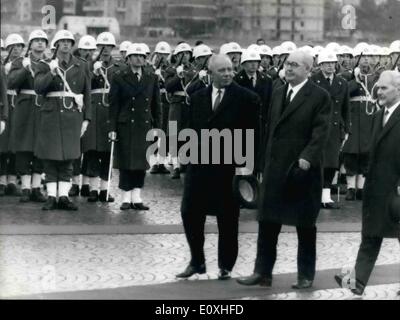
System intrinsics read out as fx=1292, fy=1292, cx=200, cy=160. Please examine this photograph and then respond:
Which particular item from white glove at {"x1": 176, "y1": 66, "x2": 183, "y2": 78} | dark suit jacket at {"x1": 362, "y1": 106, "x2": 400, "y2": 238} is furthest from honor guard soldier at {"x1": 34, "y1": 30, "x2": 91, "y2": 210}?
dark suit jacket at {"x1": 362, "y1": 106, "x2": 400, "y2": 238}

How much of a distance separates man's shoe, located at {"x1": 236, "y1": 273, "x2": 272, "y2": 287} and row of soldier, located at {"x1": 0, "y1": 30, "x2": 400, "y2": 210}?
5041 millimetres

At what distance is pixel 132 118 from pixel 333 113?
9.79 feet

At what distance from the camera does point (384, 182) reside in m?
11.3

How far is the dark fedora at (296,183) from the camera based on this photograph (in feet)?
37.9

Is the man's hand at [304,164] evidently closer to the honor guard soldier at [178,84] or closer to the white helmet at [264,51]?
the white helmet at [264,51]

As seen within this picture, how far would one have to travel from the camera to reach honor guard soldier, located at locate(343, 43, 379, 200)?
19984 mm

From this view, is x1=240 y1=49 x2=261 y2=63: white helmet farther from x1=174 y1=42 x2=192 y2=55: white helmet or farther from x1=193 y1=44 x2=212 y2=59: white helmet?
x1=174 y1=42 x2=192 y2=55: white helmet

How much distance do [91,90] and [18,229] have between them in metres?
4.02

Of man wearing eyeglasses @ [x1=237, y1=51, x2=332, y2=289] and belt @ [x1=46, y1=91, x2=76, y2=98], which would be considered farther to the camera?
belt @ [x1=46, y1=91, x2=76, y2=98]

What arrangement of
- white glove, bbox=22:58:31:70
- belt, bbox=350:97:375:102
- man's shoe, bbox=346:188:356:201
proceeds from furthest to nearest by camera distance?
belt, bbox=350:97:375:102
man's shoe, bbox=346:188:356:201
white glove, bbox=22:58:31:70

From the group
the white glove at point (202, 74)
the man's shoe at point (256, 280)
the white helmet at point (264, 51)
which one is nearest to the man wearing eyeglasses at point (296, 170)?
the man's shoe at point (256, 280)

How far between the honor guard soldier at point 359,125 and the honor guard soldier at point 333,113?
59.1 inches

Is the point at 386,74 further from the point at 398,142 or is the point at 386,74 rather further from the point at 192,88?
the point at 192,88
